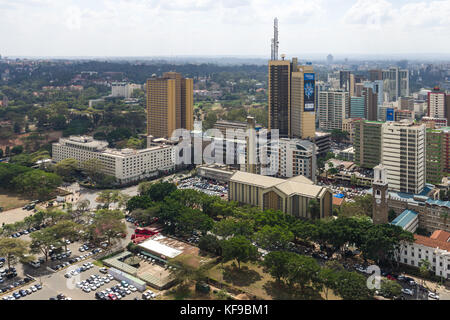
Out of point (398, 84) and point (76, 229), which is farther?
point (398, 84)

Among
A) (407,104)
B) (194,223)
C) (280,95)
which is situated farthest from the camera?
(407,104)

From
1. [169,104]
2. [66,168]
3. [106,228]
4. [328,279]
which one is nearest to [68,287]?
[106,228]

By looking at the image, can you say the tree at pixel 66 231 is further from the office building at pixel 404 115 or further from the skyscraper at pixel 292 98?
the office building at pixel 404 115

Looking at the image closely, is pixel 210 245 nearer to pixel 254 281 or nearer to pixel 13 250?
pixel 254 281

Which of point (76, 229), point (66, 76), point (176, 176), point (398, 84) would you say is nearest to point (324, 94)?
point (176, 176)

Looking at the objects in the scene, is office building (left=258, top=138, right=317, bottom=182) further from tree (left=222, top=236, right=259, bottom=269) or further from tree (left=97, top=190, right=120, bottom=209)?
tree (left=222, top=236, right=259, bottom=269)

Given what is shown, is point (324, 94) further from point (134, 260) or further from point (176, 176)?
point (134, 260)
